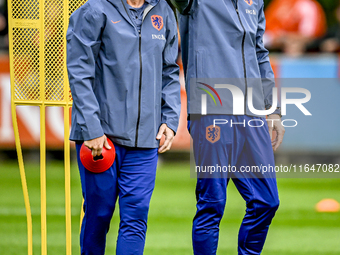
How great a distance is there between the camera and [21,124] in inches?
395

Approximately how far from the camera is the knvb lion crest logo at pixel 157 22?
329 centimetres

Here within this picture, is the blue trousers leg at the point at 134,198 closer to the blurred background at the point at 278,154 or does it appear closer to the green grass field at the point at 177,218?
the green grass field at the point at 177,218

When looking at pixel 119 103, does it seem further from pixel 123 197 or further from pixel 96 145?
pixel 123 197

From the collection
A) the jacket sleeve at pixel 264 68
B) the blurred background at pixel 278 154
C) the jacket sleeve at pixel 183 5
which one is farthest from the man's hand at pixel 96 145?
the blurred background at pixel 278 154

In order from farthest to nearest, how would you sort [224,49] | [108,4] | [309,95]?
1. [309,95]
2. [224,49]
3. [108,4]

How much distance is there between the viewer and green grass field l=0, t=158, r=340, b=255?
5184mm

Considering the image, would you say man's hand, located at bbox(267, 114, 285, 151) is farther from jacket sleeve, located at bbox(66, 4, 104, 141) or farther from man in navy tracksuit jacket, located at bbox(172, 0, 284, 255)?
jacket sleeve, located at bbox(66, 4, 104, 141)

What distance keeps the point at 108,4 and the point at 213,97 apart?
87cm

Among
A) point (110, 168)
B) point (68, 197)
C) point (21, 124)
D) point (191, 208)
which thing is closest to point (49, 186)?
point (21, 124)

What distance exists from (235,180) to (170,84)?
744 millimetres

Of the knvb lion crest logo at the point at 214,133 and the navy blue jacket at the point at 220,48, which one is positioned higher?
the navy blue jacket at the point at 220,48

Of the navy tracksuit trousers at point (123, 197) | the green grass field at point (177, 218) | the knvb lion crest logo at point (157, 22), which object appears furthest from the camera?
the green grass field at point (177, 218)

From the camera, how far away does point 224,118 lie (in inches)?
138

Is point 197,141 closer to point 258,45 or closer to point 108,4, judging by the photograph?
point 258,45
